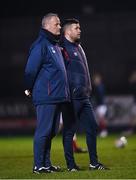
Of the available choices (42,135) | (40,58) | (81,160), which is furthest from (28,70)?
(81,160)

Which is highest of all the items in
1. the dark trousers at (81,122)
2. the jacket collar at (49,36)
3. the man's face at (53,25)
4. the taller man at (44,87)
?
the man's face at (53,25)

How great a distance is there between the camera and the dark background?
1202 inches

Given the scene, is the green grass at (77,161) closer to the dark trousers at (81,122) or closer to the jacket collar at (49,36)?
the dark trousers at (81,122)

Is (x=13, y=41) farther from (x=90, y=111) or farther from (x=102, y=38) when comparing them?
(x=90, y=111)

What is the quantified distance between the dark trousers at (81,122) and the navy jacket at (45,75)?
21.8 inches

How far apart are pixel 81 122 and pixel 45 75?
117 centimetres

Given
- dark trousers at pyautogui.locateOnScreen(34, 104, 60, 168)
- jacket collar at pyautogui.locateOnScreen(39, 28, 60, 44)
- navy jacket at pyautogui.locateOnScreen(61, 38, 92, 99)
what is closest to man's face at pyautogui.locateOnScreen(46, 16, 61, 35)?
jacket collar at pyautogui.locateOnScreen(39, 28, 60, 44)

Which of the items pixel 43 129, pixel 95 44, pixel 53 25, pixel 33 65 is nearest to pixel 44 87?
pixel 33 65

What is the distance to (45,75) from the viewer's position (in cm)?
1210

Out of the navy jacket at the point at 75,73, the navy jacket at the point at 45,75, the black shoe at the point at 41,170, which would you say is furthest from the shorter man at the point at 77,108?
the black shoe at the point at 41,170

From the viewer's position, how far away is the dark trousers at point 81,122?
12672 millimetres

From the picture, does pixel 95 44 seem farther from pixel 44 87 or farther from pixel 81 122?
pixel 44 87

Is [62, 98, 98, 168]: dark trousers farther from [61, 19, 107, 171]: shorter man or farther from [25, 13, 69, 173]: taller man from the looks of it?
[25, 13, 69, 173]: taller man

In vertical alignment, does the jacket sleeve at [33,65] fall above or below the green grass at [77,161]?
above
